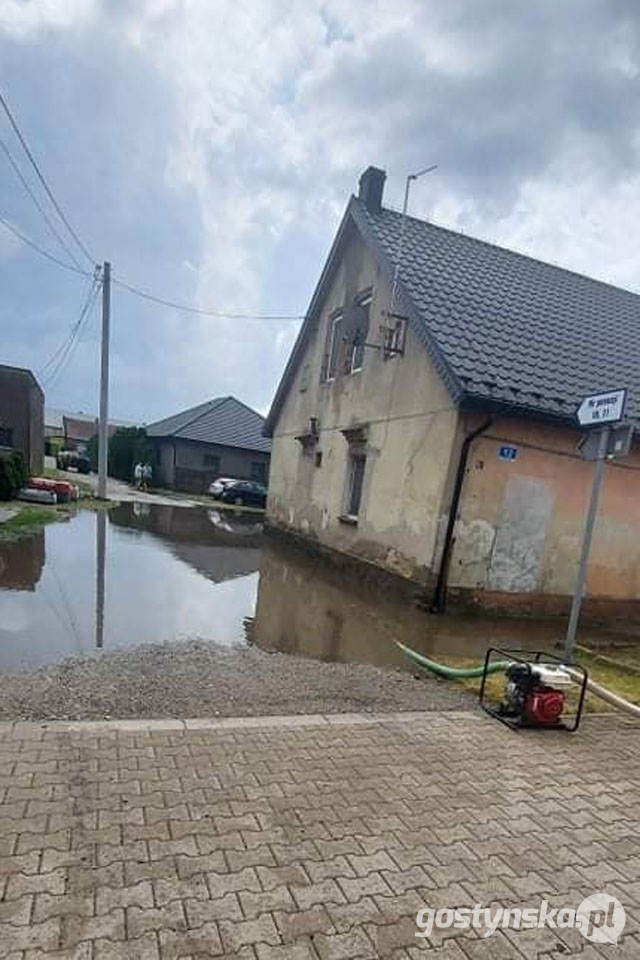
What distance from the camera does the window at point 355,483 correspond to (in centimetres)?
1185

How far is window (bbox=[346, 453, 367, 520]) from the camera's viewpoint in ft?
38.9

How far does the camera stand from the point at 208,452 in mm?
32406

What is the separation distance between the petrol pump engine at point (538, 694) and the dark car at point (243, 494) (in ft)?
76.8

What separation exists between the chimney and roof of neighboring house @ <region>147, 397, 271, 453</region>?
61.9 feet

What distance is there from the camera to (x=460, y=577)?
8.62 metres

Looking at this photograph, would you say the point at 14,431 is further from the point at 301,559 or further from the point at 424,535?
the point at 424,535

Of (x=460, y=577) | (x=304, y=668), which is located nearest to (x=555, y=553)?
(x=460, y=577)

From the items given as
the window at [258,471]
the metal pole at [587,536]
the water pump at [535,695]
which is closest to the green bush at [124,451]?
A: the window at [258,471]

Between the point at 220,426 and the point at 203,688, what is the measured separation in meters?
29.9

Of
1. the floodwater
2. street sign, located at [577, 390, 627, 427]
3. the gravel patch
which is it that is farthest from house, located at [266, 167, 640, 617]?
the gravel patch

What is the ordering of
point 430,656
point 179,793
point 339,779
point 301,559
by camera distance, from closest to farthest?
point 179,793 < point 339,779 < point 430,656 < point 301,559

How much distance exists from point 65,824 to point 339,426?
10930mm

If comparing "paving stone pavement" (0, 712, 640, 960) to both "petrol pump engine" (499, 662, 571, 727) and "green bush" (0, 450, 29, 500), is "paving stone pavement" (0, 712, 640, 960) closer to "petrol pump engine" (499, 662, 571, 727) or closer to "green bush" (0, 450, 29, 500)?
"petrol pump engine" (499, 662, 571, 727)

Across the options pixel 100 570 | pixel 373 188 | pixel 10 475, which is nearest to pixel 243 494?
pixel 10 475
